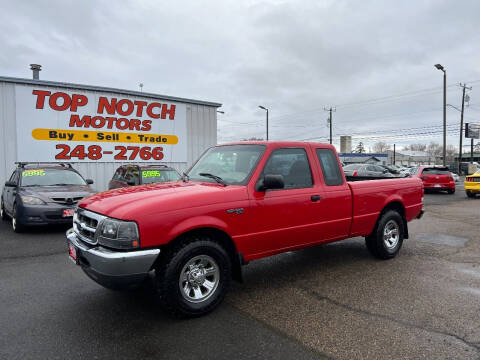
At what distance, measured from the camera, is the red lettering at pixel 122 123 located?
14091mm

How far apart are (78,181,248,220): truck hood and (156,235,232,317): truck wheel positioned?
403 millimetres

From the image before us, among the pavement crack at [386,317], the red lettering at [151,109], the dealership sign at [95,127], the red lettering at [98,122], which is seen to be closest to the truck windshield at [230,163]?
the pavement crack at [386,317]

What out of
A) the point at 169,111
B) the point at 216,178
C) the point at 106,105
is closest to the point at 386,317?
the point at 216,178

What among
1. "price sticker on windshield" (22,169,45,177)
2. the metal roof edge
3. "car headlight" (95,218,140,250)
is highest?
the metal roof edge

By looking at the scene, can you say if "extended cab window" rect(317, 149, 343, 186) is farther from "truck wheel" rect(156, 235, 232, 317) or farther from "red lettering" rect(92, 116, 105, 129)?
"red lettering" rect(92, 116, 105, 129)

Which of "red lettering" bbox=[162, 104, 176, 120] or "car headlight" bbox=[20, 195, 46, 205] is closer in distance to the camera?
"car headlight" bbox=[20, 195, 46, 205]

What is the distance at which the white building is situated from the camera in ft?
39.2

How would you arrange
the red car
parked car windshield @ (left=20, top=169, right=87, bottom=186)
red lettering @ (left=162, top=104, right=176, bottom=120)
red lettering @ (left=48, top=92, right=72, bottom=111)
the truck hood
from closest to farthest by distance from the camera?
the truck hood < parked car windshield @ (left=20, top=169, right=87, bottom=186) < red lettering @ (left=48, top=92, right=72, bottom=111) < red lettering @ (left=162, top=104, right=176, bottom=120) < the red car

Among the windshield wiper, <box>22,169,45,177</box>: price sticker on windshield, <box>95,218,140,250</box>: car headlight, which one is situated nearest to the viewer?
<box>95,218,140,250</box>: car headlight

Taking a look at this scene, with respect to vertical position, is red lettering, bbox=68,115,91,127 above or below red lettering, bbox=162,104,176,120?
below

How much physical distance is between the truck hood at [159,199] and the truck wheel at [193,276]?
0.40m

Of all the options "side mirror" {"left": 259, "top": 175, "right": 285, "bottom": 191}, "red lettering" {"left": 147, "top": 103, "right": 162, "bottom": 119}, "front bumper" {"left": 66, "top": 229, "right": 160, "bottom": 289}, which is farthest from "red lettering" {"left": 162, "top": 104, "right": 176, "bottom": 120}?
"front bumper" {"left": 66, "top": 229, "right": 160, "bottom": 289}

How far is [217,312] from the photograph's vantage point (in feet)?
12.1

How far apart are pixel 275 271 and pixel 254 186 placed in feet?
5.69
